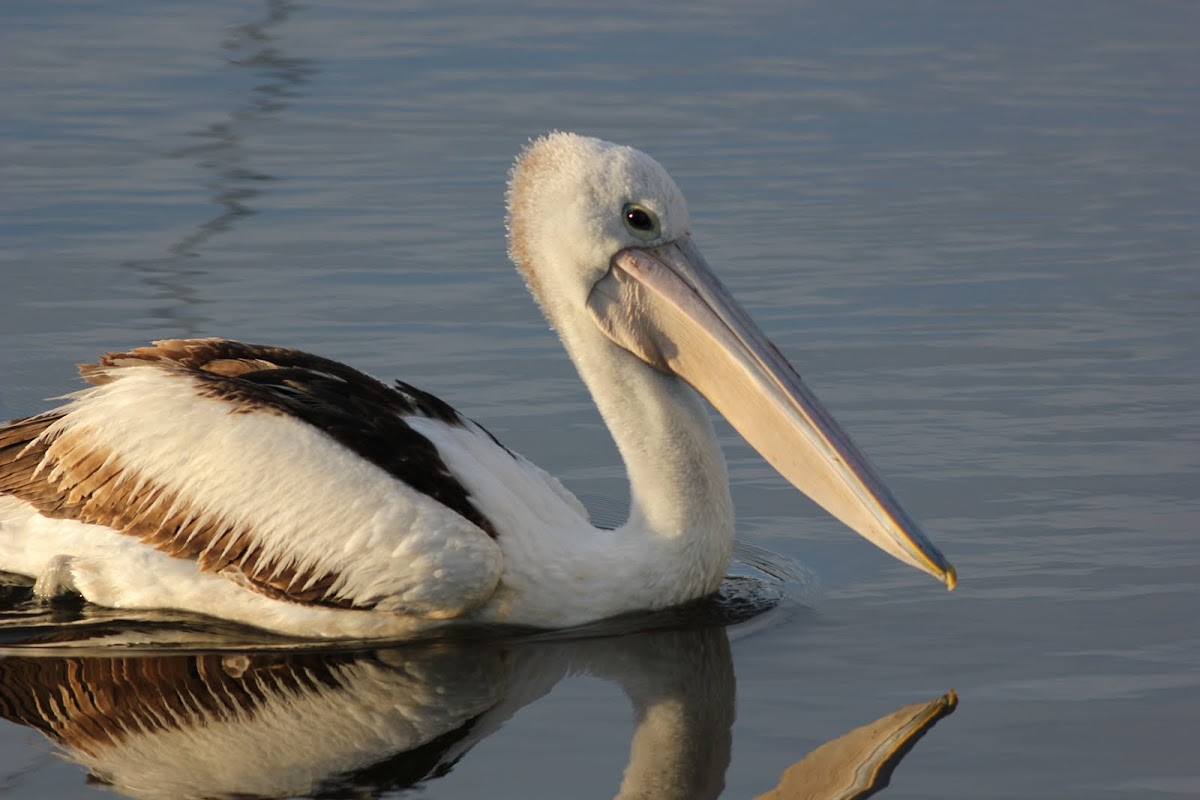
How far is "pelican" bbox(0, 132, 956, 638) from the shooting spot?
5430 mm

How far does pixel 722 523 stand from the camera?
5730mm

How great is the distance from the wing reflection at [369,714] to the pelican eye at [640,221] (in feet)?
3.50

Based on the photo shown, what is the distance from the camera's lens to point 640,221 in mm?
5742

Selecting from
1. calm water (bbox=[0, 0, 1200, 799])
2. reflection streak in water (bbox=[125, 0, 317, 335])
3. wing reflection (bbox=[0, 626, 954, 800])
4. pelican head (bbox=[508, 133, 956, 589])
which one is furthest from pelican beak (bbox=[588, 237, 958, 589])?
reflection streak in water (bbox=[125, 0, 317, 335])

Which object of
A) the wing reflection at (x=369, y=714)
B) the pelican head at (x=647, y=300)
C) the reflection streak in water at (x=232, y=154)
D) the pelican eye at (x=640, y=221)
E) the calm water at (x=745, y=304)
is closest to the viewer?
the wing reflection at (x=369, y=714)

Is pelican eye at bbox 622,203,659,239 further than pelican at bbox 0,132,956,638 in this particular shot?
Yes

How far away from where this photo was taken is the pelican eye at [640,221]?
5.73 m

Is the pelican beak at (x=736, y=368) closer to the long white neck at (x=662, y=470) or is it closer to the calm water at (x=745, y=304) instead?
the long white neck at (x=662, y=470)

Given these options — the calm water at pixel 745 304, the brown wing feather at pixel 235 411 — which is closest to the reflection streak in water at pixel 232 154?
the calm water at pixel 745 304

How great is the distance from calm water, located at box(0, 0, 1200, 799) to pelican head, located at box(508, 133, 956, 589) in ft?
1.73

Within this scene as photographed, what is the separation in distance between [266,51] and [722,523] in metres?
7.68

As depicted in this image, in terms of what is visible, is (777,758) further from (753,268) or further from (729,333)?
(753,268)

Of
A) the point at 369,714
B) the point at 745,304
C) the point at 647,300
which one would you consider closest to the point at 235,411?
the point at 369,714

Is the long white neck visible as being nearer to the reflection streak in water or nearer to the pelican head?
the pelican head
